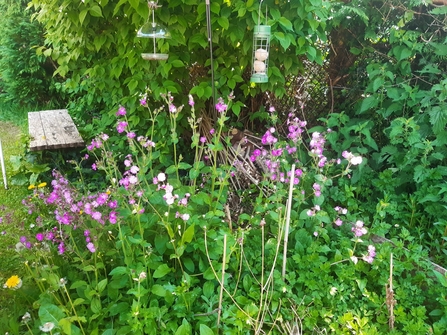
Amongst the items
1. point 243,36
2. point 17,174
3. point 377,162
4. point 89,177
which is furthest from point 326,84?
point 17,174

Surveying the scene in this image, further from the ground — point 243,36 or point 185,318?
point 243,36

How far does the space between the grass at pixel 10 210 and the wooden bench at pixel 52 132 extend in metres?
0.33

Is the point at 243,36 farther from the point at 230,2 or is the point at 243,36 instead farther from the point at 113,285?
the point at 113,285

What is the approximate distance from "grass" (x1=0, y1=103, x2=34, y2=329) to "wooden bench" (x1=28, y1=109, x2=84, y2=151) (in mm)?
332

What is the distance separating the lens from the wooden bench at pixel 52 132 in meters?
3.46

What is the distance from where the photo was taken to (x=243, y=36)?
238 cm

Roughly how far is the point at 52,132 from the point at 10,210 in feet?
3.27

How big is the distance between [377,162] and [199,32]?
60.4 inches

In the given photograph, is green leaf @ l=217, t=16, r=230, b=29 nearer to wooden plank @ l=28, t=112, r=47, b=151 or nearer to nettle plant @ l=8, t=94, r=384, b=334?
nettle plant @ l=8, t=94, r=384, b=334

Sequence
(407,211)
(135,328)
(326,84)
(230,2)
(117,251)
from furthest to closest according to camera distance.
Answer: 1. (326,84)
2. (407,211)
3. (230,2)
4. (117,251)
5. (135,328)

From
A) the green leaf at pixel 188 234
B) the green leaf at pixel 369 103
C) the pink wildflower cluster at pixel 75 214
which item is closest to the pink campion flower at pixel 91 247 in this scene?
the pink wildflower cluster at pixel 75 214

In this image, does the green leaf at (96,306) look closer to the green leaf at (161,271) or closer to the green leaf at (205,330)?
the green leaf at (161,271)

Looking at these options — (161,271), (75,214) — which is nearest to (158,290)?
(161,271)

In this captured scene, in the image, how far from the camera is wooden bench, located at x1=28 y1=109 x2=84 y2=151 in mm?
3455
